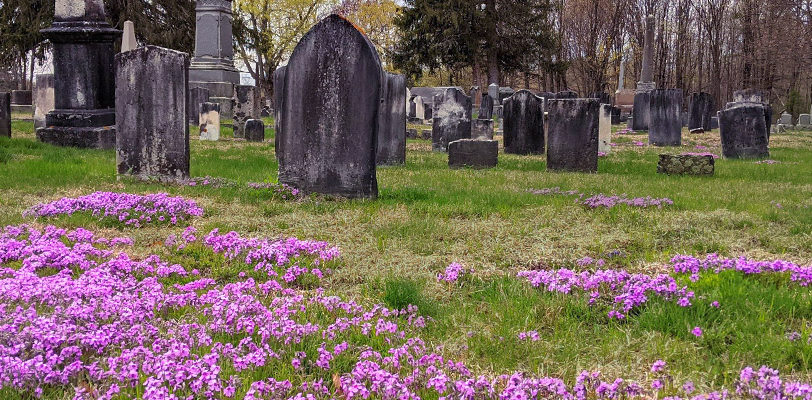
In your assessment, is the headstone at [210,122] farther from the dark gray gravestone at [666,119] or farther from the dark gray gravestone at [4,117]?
the dark gray gravestone at [666,119]

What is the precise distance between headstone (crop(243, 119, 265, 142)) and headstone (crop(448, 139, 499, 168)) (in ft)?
23.8

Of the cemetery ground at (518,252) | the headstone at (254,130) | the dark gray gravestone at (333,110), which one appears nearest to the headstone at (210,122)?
the headstone at (254,130)

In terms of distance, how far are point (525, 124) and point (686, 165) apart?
4.90m

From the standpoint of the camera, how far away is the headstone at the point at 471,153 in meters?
12.1

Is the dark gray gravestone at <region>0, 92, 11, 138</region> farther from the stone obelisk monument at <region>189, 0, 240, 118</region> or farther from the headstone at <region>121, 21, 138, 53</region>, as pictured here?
the stone obelisk monument at <region>189, 0, 240, 118</region>

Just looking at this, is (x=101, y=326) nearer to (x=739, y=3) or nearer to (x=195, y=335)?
(x=195, y=335)

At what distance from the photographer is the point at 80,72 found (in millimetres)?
12797

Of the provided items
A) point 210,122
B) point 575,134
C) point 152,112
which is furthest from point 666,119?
point 152,112

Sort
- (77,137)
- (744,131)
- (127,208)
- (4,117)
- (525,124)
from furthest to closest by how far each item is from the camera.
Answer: (525,124)
(744,131)
(4,117)
(77,137)
(127,208)

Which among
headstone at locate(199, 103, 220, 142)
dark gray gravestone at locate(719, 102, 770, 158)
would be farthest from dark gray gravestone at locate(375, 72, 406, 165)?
dark gray gravestone at locate(719, 102, 770, 158)

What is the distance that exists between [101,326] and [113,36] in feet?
36.7

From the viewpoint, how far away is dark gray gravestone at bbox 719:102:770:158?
14.1 m

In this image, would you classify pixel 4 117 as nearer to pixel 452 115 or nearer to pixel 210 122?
pixel 210 122

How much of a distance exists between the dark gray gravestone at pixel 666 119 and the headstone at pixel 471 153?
9.24 metres
